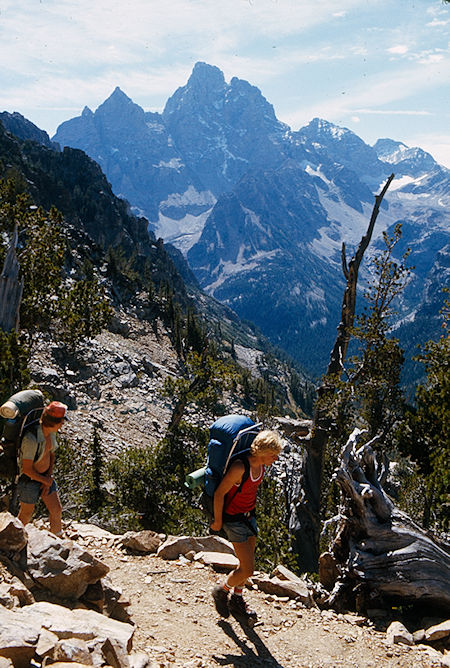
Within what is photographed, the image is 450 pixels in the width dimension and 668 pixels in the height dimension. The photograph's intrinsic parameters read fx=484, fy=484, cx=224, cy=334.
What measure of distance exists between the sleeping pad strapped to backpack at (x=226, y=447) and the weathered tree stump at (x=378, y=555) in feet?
11.1

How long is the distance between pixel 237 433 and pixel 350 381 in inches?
372

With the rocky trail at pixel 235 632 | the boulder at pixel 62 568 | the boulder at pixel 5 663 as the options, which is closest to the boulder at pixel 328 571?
the rocky trail at pixel 235 632

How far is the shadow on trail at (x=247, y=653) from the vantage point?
5.45 m

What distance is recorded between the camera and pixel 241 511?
6133 mm

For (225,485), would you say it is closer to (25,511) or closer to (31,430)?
(31,430)

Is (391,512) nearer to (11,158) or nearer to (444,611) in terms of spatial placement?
(444,611)

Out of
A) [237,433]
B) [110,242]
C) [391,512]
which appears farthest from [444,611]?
[110,242]

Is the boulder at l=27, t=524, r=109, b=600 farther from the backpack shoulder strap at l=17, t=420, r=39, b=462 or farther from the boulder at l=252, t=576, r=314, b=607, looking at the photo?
the boulder at l=252, t=576, r=314, b=607

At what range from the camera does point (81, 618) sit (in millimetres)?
4973

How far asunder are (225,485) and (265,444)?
0.73 meters

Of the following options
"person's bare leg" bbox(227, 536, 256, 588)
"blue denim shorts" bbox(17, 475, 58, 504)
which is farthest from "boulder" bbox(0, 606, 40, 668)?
"blue denim shorts" bbox(17, 475, 58, 504)

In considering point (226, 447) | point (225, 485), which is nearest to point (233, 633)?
point (225, 485)

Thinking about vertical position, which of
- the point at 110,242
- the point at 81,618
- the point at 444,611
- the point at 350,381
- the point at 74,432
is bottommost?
the point at 74,432

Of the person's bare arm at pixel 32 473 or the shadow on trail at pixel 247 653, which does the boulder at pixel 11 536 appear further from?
the shadow on trail at pixel 247 653
